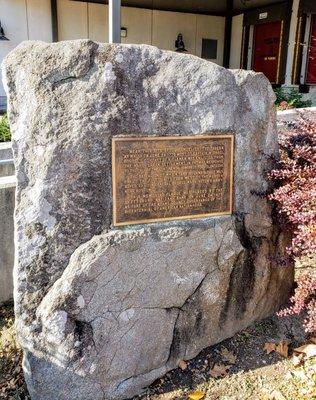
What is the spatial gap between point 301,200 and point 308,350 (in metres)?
1.02

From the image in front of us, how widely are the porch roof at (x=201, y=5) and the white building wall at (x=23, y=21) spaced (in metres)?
1.26

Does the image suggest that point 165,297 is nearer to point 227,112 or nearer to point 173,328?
point 173,328

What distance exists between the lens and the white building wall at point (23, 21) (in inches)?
373

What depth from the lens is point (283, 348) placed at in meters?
2.64

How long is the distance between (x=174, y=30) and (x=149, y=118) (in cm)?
994

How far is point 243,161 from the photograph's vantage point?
2484mm

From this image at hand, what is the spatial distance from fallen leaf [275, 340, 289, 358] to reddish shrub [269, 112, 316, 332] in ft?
0.94

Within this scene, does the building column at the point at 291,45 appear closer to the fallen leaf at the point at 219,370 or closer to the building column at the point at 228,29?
the building column at the point at 228,29

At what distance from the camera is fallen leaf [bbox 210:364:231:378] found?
247 cm

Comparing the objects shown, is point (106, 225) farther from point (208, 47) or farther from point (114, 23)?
point (208, 47)

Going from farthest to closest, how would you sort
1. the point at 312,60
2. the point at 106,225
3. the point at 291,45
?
1. the point at 291,45
2. the point at 312,60
3. the point at 106,225

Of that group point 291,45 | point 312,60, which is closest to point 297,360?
point 312,60

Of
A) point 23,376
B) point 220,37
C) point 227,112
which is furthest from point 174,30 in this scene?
point 23,376

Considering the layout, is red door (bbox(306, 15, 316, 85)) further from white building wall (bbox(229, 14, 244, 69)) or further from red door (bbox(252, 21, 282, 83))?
white building wall (bbox(229, 14, 244, 69))
